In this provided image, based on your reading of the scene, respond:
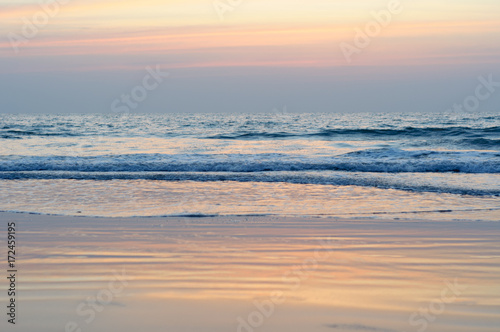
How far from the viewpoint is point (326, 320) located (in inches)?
151

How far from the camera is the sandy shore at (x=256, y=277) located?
3878 millimetres

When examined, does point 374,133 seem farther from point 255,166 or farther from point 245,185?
point 245,185

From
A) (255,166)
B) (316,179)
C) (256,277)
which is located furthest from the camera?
(255,166)

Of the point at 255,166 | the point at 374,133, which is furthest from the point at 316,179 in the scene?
the point at 374,133

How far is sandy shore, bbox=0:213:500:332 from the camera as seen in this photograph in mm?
3878

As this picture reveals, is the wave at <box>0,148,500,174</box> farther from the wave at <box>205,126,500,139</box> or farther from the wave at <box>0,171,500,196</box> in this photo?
the wave at <box>205,126,500,139</box>

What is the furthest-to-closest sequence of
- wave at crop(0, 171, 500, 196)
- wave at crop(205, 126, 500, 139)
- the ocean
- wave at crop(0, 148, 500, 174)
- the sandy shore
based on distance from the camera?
wave at crop(205, 126, 500, 139) < wave at crop(0, 148, 500, 174) < wave at crop(0, 171, 500, 196) < the ocean < the sandy shore

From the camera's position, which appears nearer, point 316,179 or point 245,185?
point 245,185

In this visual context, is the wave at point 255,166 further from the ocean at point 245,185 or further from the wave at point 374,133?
the wave at point 374,133

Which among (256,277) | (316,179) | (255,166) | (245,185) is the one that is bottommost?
(256,277)

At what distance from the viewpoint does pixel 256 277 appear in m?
4.98

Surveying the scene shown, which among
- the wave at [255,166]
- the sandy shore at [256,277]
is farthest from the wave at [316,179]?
the sandy shore at [256,277]

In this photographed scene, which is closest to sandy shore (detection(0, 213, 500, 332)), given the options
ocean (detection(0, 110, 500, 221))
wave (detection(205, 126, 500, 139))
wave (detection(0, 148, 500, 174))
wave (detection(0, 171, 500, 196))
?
ocean (detection(0, 110, 500, 221))

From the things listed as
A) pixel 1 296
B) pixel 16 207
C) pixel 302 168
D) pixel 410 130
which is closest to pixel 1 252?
pixel 1 296
